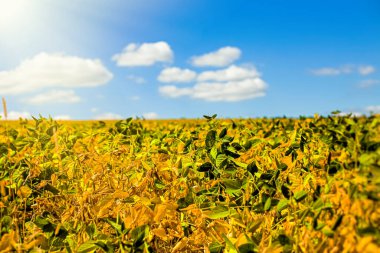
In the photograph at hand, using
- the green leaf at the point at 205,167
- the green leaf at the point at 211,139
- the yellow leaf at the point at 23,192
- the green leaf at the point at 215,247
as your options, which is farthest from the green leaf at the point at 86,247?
the green leaf at the point at 211,139

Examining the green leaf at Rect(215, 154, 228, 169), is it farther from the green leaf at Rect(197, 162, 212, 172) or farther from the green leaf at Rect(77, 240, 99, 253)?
the green leaf at Rect(77, 240, 99, 253)

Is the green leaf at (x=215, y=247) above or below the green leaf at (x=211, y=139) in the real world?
below

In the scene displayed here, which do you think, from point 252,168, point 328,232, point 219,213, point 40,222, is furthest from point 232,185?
point 40,222

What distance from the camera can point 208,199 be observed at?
2.75 meters

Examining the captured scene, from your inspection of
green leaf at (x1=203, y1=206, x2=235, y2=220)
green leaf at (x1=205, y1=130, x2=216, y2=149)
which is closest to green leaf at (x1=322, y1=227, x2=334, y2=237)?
green leaf at (x1=203, y1=206, x2=235, y2=220)

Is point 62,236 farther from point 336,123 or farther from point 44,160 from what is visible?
point 336,123

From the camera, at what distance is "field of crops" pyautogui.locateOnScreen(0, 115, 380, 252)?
1.77m

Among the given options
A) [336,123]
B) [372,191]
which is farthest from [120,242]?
[336,123]

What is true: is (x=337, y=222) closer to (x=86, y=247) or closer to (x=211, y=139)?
(x=86, y=247)

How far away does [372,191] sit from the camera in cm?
155

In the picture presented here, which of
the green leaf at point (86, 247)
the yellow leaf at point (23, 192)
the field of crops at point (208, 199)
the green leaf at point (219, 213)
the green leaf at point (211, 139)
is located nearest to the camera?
the field of crops at point (208, 199)

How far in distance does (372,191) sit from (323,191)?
0.45 meters

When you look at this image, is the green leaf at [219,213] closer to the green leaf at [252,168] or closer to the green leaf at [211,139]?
the green leaf at [252,168]

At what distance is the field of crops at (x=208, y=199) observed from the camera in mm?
1770
